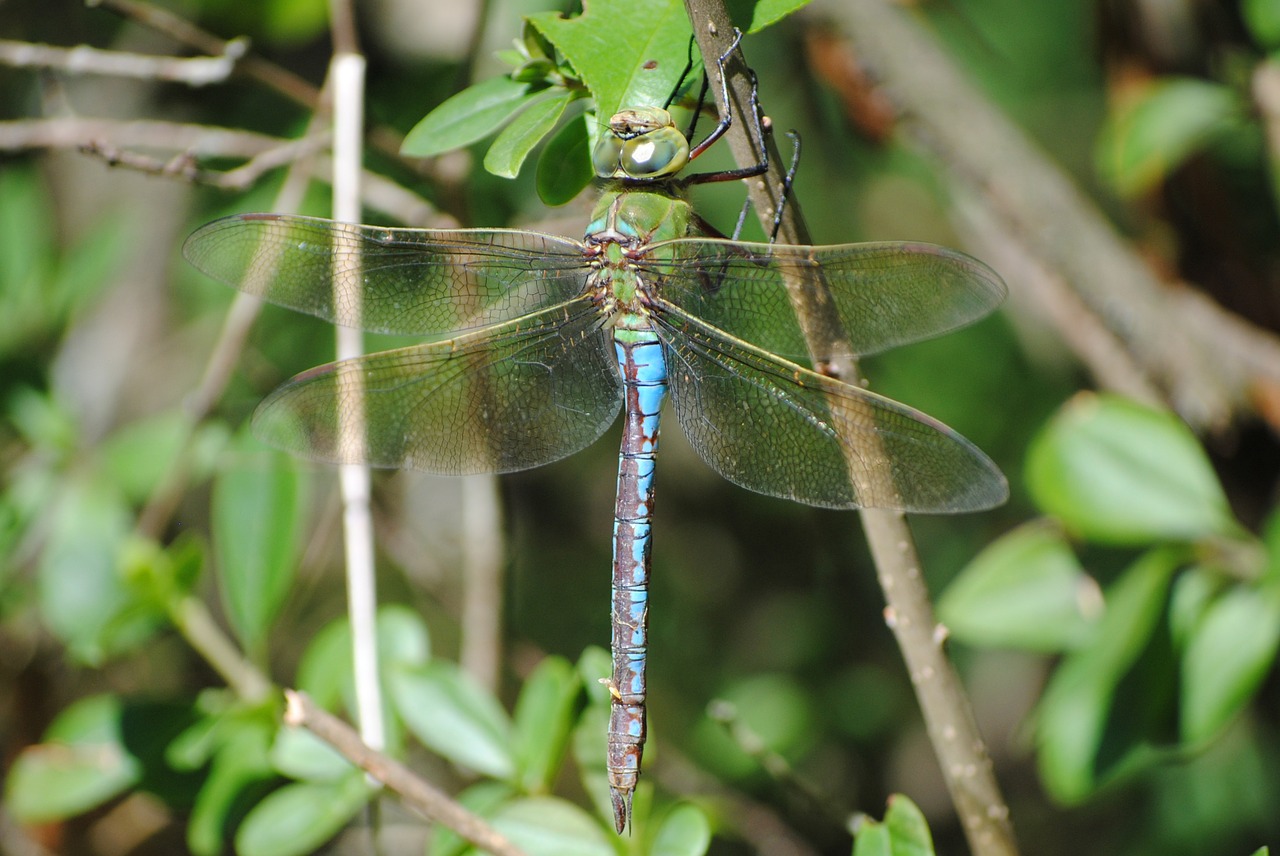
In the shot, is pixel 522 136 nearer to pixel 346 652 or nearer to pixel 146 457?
pixel 346 652

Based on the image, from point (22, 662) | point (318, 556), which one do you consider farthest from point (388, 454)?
point (22, 662)

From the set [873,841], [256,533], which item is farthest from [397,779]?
[256,533]

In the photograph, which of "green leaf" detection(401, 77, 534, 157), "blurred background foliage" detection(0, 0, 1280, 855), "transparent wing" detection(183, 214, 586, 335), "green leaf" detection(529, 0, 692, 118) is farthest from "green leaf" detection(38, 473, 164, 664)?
"green leaf" detection(529, 0, 692, 118)

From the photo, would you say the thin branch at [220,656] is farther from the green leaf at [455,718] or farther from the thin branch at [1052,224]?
the thin branch at [1052,224]

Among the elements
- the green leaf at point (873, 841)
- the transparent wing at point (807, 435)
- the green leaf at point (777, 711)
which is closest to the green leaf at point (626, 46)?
the transparent wing at point (807, 435)

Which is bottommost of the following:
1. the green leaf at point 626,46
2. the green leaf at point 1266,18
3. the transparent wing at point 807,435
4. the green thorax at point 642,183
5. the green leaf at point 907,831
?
the green leaf at point 907,831

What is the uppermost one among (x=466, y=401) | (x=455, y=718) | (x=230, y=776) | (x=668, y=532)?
(x=466, y=401)

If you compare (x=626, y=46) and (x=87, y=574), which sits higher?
(x=626, y=46)
